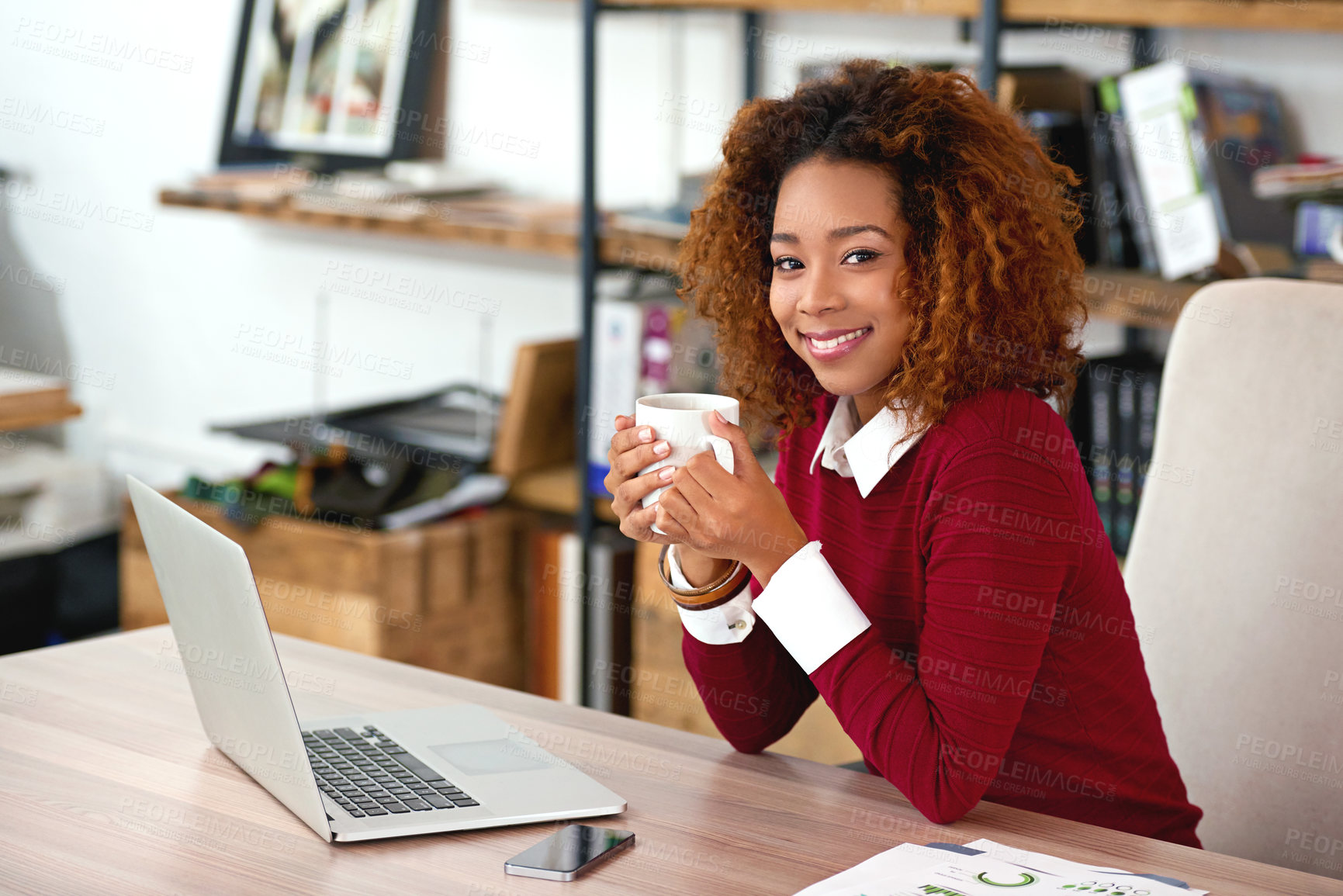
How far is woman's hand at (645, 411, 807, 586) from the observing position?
1.04 meters

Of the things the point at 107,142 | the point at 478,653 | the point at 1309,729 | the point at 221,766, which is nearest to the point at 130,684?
the point at 221,766

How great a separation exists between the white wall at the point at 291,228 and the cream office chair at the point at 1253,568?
894 millimetres

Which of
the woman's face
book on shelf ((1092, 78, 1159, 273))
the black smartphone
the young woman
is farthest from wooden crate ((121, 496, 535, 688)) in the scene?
the black smartphone

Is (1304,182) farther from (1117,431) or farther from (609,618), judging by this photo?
(609,618)

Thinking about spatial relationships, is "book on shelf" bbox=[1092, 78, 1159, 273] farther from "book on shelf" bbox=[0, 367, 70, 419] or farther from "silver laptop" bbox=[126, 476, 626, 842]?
"book on shelf" bbox=[0, 367, 70, 419]

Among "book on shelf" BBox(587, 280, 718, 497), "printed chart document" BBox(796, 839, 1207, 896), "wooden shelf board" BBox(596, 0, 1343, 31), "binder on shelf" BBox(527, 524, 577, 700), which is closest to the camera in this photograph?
Answer: "printed chart document" BBox(796, 839, 1207, 896)

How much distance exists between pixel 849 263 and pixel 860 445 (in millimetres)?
159

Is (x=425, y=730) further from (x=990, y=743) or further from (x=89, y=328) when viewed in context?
(x=89, y=328)

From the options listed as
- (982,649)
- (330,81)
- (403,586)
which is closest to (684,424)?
(982,649)

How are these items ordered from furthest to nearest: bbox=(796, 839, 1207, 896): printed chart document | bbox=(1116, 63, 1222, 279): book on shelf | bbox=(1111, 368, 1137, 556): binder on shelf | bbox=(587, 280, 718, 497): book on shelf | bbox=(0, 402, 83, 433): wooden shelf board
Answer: bbox=(587, 280, 718, 497): book on shelf, bbox=(0, 402, 83, 433): wooden shelf board, bbox=(1111, 368, 1137, 556): binder on shelf, bbox=(1116, 63, 1222, 279): book on shelf, bbox=(796, 839, 1207, 896): printed chart document

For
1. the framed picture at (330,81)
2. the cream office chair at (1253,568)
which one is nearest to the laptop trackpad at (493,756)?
the cream office chair at (1253,568)

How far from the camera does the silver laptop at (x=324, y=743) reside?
3.03ft

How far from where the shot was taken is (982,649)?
3.43 ft

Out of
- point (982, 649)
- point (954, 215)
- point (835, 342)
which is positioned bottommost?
point (982, 649)
